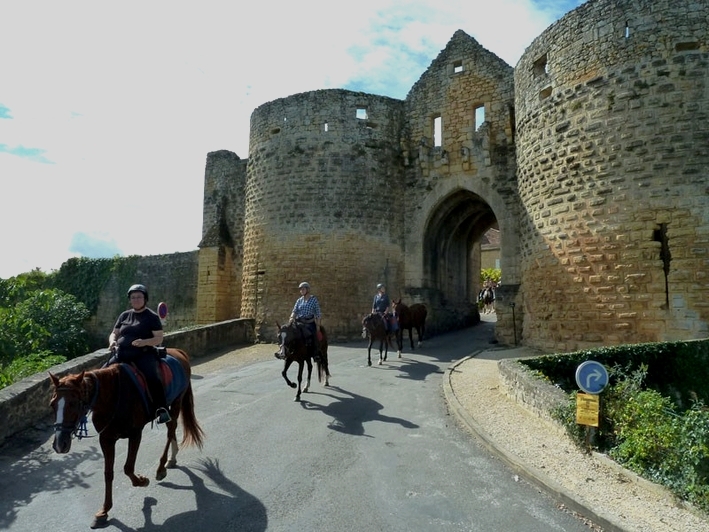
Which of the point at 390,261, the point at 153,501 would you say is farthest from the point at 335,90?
the point at 153,501

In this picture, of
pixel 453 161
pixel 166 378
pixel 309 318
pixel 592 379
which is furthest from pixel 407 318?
pixel 166 378

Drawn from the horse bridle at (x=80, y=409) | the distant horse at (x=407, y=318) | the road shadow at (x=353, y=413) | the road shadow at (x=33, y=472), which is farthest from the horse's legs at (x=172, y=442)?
the distant horse at (x=407, y=318)

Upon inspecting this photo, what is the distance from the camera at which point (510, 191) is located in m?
15.2

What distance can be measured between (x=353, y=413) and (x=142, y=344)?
3669 mm

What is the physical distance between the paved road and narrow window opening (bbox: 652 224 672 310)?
5.58 meters

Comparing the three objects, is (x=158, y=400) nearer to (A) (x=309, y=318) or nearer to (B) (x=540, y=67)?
(A) (x=309, y=318)

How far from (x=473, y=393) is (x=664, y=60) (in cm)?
825

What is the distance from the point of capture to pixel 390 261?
1664 cm

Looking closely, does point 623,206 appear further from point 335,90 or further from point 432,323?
point 335,90

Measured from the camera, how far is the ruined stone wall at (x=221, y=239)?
20.8m

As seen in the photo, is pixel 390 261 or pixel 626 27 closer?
pixel 626 27

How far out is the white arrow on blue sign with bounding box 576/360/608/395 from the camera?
546 cm

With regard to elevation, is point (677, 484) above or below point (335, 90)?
below

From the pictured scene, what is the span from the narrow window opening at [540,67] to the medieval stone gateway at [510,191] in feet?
0.13
